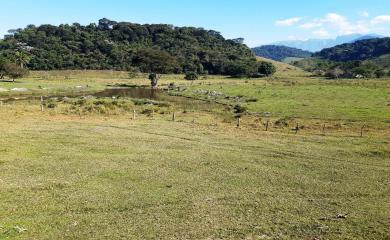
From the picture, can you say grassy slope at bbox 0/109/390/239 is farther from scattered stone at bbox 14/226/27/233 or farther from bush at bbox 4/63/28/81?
bush at bbox 4/63/28/81

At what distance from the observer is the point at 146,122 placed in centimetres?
5331

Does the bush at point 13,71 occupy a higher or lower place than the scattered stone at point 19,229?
higher

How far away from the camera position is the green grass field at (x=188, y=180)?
20.3m

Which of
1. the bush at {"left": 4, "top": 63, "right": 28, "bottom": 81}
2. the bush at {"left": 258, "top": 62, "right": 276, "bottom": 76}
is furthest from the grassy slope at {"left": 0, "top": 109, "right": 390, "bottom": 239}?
the bush at {"left": 258, "top": 62, "right": 276, "bottom": 76}

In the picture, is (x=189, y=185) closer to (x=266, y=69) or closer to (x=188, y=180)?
(x=188, y=180)

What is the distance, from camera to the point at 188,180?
2789cm

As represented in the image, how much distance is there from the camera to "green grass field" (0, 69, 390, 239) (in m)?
20.3

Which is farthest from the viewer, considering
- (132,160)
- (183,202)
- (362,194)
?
(132,160)

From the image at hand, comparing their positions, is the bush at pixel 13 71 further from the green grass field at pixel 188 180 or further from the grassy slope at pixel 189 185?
the grassy slope at pixel 189 185

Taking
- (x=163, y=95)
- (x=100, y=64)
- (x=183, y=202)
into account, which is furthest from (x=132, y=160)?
(x=100, y=64)

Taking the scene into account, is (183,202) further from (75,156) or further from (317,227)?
(75,156)

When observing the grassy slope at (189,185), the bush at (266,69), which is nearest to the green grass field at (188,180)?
the grassy slope at (189,185)

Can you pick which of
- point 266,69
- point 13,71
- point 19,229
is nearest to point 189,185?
point 19,229

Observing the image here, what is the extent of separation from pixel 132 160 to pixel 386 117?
1558 inches
